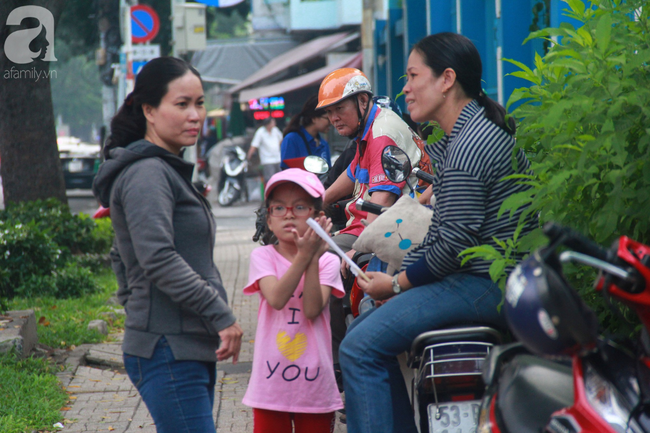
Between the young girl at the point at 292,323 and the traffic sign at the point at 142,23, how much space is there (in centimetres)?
1305

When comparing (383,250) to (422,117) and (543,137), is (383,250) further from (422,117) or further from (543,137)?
(543,137)

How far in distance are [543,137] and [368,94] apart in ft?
6.61

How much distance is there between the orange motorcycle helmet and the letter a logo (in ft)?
18.1

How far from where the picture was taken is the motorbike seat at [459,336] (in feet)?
9.61

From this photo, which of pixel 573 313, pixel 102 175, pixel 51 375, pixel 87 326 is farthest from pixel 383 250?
pixel 87 326

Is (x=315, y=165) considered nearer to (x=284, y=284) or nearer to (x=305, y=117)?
(x=305, y=117)

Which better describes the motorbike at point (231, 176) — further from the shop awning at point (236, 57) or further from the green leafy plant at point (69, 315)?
the green leafy plant at point (69, 315)

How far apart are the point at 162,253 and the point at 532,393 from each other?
1289 mm

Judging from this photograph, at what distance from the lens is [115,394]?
18.0ft

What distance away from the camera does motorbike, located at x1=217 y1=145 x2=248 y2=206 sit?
69.5 feet

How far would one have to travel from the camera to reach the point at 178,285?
8.64ft

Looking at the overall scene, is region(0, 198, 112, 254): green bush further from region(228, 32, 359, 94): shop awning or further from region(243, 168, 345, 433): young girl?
region(228, 32, 359, 94): shop awning

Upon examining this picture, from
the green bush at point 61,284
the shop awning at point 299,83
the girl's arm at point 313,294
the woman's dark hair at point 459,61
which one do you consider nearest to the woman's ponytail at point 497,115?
the woman's dark hair at point 459,61

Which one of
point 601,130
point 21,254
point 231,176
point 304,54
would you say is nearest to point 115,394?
point 21,254
